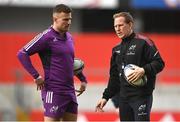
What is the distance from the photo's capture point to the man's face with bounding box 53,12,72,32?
842 centimetres

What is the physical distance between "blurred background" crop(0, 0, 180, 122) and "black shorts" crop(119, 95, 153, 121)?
5.97 m

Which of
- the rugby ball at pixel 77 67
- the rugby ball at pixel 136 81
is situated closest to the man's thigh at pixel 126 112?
the rugby ball at pixel 136 81

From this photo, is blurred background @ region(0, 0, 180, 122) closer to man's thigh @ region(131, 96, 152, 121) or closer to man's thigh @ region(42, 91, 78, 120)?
man's thigh @ region(42, 91, 78, 120)

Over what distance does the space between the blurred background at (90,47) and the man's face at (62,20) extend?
20.0 ft

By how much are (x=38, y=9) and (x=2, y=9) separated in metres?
1.12

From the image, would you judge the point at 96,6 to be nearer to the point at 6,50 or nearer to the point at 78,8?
the point at 78,8

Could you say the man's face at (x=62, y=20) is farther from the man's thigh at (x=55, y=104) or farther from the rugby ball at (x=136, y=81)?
the rugby ball at (x=136, y=81)

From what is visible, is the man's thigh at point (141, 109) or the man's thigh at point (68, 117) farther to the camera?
the man's thigh at point (68, 117)

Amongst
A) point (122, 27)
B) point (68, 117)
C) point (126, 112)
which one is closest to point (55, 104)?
point (68, 117)

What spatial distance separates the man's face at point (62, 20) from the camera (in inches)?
332

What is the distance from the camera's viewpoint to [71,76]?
338 inches

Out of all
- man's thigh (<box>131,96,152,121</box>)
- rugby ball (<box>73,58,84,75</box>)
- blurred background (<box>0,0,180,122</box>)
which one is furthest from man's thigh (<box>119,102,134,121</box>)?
blurred background (<box>0,0,180,122</box>)

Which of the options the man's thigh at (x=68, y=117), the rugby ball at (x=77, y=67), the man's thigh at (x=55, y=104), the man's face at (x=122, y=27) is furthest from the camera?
the rugby ball at (x=77, y=67)

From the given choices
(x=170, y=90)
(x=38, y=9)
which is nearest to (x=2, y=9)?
(x=38, y=9)
